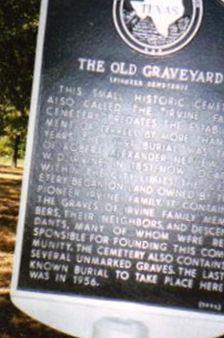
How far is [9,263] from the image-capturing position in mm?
6156

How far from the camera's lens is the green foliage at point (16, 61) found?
220 inches

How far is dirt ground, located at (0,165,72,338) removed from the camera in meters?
5.55

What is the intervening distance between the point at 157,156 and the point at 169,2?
40.8 inches

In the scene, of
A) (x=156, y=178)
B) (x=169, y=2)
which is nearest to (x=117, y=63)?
(x=169, y=2)

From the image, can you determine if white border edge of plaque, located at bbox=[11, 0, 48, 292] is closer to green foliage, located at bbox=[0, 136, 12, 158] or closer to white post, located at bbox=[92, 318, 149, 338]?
white post, located at bbox=[92, 318, 149, 338]

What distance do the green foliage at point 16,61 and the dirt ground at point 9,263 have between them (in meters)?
0.53

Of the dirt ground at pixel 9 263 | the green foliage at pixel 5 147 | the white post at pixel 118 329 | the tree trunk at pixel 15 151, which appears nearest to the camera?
the white post at pixel 118 329

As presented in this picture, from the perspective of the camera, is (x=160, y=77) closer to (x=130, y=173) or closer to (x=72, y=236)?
(x=130, y=173)

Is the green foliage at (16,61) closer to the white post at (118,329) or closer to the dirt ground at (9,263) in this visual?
the dirt ground at (9,263)

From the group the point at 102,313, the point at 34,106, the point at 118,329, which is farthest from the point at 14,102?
the point at 118,329

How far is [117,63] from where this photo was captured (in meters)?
3.65

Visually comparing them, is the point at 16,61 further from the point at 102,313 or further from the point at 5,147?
the point at 102,313

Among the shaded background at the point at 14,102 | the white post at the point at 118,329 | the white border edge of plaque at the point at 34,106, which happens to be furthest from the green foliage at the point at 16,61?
the white post at the point at 118,329

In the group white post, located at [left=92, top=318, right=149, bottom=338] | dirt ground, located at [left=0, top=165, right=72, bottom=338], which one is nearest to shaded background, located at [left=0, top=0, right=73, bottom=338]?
dirt ground, located at [left=0, top=165, right=72, bottom=338]
